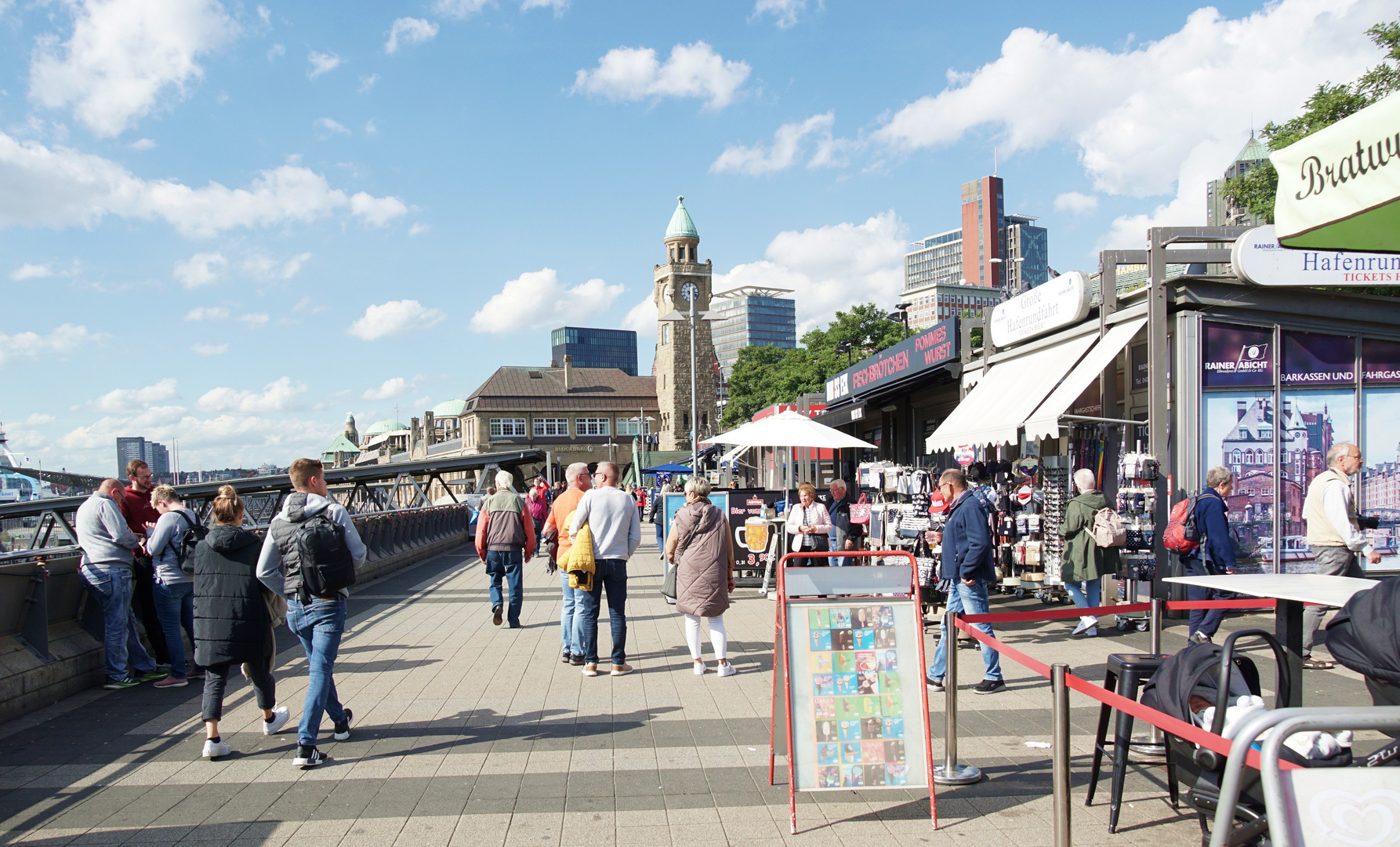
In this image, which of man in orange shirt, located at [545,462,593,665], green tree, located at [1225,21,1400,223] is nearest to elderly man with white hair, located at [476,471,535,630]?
man in orange shirt, located at [545,462,593,665]

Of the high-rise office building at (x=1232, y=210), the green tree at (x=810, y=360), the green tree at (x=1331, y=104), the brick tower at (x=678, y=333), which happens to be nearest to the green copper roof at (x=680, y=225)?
the brick tower at (x=678, y=333)

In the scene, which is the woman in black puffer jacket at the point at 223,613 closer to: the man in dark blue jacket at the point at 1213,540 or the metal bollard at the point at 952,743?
the metal bollard at the point at 952,743

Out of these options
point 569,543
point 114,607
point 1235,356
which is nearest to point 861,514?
point 1235,356

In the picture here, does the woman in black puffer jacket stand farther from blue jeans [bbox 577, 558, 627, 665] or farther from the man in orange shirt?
blue jeans [bbox 577, 558, 627, 665]

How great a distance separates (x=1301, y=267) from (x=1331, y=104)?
8.69 meters

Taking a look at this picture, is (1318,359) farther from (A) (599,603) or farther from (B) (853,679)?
(B) (853,679)

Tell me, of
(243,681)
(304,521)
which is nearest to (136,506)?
(243,681)

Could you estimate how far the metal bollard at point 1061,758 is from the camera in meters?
3.55

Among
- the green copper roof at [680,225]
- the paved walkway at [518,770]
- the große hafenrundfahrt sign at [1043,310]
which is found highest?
the green copper roof at [680,225]

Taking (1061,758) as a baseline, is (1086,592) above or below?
below

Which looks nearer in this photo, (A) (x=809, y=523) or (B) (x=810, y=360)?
(A) (x=809, y=523)

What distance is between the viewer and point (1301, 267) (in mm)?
9648

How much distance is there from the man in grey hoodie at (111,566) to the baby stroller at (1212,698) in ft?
24.8

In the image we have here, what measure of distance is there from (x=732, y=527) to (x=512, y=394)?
297 ft
